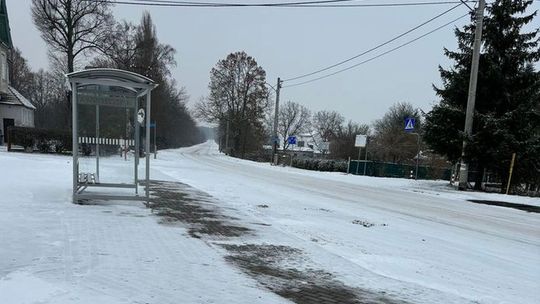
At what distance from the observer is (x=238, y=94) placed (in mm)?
73000

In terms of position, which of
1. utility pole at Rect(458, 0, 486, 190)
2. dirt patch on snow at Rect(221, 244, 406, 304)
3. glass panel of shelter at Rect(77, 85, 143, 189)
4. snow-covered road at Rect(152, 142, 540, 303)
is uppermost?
utility pole at Rect(458, 0, 486, 190)

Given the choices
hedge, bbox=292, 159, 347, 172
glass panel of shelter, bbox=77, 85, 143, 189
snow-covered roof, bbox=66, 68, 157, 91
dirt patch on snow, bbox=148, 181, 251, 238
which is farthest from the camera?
hedge, bbox=292, 159, 347, 172

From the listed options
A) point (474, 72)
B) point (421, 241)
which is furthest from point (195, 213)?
point (474, 72)

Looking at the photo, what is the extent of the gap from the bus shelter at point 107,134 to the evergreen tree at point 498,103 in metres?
17.0

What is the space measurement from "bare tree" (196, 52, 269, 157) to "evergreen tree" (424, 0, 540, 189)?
48817 mm

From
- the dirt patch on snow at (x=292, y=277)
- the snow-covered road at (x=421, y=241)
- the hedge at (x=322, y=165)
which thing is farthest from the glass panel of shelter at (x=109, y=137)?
the hedge at (x=322, y=165)

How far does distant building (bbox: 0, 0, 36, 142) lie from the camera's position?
35.9 m

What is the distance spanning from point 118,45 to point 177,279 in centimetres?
4687

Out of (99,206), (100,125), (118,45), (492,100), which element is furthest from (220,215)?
(118,45)

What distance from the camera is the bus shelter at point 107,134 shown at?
10.3 metres

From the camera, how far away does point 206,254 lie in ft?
21.9

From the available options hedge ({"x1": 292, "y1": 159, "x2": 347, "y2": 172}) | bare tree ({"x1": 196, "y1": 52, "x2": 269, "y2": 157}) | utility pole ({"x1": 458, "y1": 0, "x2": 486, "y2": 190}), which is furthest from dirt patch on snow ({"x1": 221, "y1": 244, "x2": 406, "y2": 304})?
bare tree ({"x1": 196, "y1": 52, "x2": 269, "y2": 157})

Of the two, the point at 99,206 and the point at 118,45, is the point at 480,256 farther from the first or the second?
the point at 118,45

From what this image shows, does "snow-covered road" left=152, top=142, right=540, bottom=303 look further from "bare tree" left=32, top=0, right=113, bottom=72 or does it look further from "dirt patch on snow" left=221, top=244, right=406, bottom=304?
"bare tree" left=32, top=0, right=113, bottom=72
